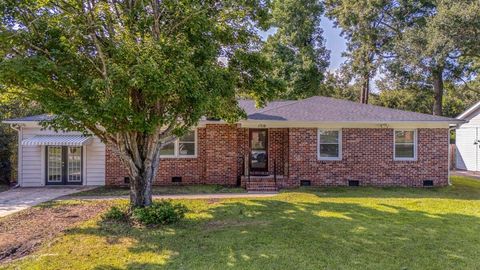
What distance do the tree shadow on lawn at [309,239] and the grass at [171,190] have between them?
3.28 metres

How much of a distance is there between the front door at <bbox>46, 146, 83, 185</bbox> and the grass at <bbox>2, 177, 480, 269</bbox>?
6.96m

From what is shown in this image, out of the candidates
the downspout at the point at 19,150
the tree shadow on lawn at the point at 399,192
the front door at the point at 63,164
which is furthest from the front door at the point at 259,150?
the downspout at the point at 19,150

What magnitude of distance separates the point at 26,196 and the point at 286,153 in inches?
399

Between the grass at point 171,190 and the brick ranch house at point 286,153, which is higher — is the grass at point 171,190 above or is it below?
below

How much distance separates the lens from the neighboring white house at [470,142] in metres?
20.2

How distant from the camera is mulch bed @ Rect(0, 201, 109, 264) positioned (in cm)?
645

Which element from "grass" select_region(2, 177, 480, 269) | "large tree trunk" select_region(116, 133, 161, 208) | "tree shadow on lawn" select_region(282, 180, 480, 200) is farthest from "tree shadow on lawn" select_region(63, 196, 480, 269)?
"tree shadow on lawn" select_region(282, 180, 480, 200)

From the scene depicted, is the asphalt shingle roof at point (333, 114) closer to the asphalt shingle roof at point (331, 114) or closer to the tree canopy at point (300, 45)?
the asphalt shingle roof at point (331, 114)

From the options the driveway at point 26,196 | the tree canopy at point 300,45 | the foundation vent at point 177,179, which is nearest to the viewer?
the driveway at point 26,196

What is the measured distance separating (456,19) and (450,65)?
12.8 feet

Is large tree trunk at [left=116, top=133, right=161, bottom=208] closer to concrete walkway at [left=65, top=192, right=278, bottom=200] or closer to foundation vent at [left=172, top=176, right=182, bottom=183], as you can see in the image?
concrete walkway at [left=65, top=192, right=278, bottom=200]

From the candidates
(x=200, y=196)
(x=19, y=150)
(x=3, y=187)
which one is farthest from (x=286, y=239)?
(x=3, y=187)

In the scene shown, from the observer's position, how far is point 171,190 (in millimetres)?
12836

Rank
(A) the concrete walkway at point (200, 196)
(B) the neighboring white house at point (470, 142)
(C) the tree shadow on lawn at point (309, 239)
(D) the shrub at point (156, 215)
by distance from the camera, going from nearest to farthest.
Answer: (C) the tree shadow on lawn at point (309, 239)
(D) the shrub at point (156, 215)
(A) the concrete walkway at point (200, 196)
(B) the neighboring white house at point (470, 142)
